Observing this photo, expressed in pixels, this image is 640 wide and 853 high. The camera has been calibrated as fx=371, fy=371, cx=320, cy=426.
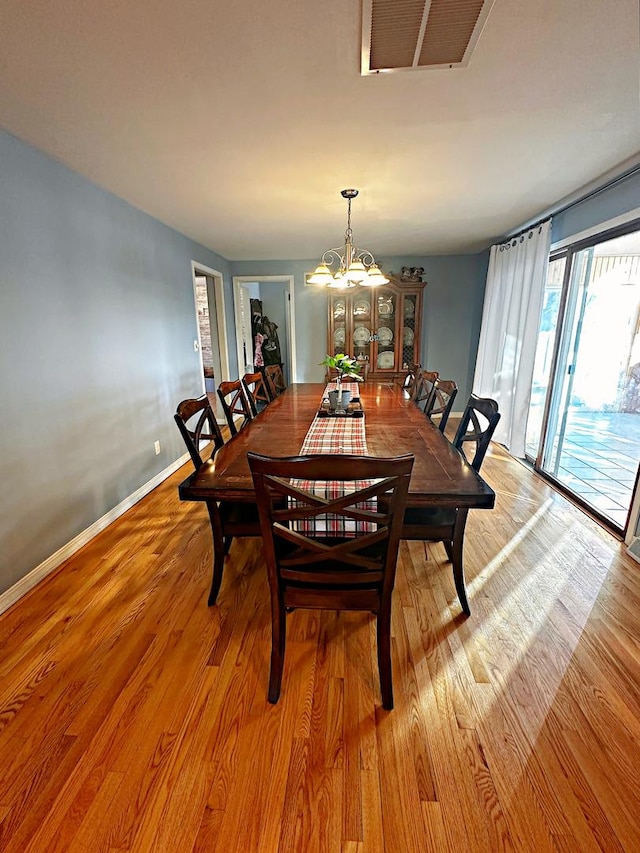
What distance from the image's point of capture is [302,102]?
5.02 ft

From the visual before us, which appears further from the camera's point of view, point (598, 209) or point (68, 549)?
point (598, 209)

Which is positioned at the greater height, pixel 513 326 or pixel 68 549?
pixel 513 326

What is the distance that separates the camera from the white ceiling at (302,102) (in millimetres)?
1123

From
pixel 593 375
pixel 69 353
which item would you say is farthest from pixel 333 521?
pixel 593 375

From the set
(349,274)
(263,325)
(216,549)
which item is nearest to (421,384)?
(349,274)

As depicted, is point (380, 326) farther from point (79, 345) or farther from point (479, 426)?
point (79, 345)

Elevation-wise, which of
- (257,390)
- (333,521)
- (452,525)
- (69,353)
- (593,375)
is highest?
(69,353)

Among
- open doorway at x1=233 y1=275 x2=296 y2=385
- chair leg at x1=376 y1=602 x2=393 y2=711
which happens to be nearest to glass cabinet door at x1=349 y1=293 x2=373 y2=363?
open doorway at x1=233 y1=275 x2=296 y2=385

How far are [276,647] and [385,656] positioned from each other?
39cm

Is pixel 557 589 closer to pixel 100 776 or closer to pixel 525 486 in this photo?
pixel 525 486

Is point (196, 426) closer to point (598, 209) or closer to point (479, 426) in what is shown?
point (479, 426)

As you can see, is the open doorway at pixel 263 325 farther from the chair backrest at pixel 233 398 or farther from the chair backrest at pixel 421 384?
the chair backrest at pixel 233 398

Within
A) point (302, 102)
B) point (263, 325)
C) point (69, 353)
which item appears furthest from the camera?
point (263, 325)

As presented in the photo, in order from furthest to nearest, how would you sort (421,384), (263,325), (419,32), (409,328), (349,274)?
(263,325) < (409,328) < (421,384) < (349,274) < (419,32)
